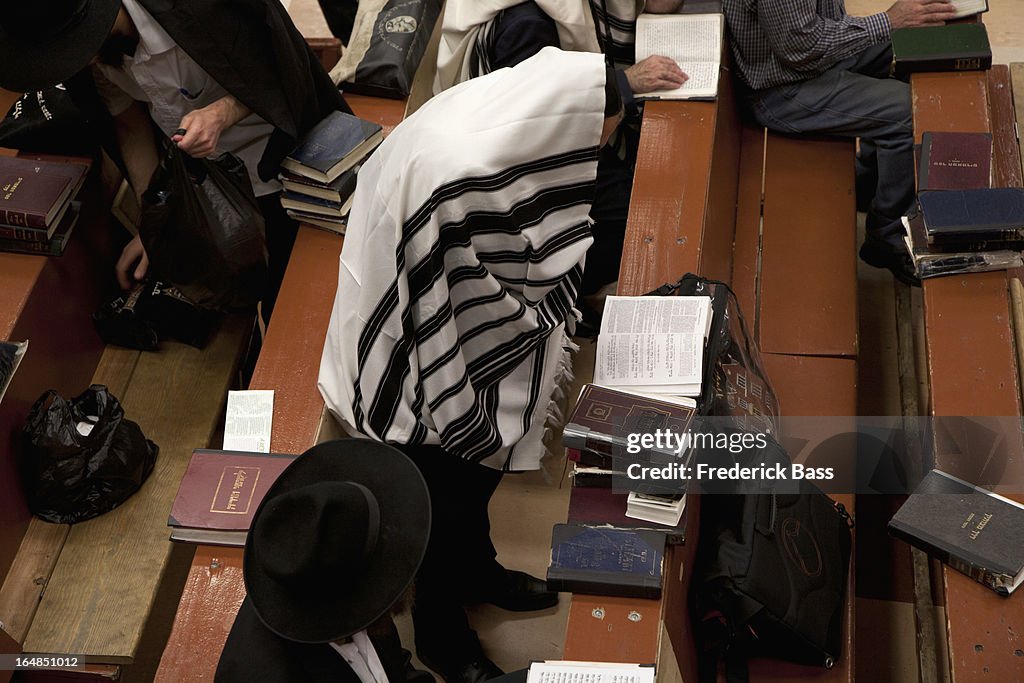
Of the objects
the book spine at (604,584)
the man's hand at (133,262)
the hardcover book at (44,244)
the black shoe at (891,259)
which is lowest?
the black shoe at (891,259)

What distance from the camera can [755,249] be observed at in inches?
145

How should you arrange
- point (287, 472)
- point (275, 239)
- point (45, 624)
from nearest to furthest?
point (287, 472), point (45, 624), point (275, 239)

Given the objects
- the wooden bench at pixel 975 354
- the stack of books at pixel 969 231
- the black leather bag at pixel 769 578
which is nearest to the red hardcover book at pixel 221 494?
the black leather bag at pixel 769 578

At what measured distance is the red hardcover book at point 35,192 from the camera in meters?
3.15

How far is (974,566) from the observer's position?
7.76 ft

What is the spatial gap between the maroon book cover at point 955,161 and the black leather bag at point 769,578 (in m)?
1.06

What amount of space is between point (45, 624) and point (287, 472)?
4.01ft

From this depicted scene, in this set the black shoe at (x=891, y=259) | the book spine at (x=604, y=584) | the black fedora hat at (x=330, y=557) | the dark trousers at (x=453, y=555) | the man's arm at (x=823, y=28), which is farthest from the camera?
the black shoe at (x=891, y=259)

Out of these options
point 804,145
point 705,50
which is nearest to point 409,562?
point 705,50

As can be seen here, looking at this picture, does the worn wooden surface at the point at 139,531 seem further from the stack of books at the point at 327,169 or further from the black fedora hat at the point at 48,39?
the black fedora hat at the point at 48,39

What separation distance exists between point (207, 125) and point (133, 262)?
2.62ft

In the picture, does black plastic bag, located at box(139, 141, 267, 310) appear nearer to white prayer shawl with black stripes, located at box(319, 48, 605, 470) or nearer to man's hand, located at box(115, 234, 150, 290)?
man's hand, located at box(115, 234, 150, 290)

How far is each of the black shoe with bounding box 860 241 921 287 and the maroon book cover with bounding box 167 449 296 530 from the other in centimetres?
240

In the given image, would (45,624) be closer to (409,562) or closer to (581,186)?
(409,562)
